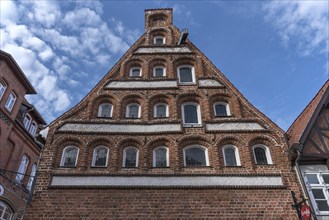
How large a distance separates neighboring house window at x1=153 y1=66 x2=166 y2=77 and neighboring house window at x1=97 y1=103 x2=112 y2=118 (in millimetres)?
2818

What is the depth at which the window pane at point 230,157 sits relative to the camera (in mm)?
10438

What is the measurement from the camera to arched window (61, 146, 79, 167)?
10.3m

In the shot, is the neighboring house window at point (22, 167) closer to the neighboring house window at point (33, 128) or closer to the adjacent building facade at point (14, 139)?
the adjacent building facade at point (14, 139)

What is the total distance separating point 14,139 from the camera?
17906mm

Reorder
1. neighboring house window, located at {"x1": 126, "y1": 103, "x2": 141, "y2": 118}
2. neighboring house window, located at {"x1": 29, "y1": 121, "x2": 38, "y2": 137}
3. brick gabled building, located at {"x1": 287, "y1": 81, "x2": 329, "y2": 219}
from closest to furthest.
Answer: brick gabled building, located at {"x1": 287, "y1": 81, "x2": 329, "y2": 219}, neighboring house window, located at {"x1": 126, "y1": 103, "x2": 141, "y2": 118}, neighboring house window, located at {"x1": 29, "y1": 121, "x2": 38, "y2": 137}

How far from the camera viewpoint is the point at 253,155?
34.6 feet

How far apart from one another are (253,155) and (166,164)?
3.33 meters

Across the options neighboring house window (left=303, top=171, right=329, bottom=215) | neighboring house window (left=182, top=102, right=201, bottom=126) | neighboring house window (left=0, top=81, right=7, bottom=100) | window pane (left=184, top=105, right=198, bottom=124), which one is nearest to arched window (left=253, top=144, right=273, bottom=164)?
neighboring house window (left=303, top=171, right=329, bottom=215)

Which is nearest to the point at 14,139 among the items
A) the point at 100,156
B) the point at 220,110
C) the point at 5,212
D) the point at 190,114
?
the point at 5,212

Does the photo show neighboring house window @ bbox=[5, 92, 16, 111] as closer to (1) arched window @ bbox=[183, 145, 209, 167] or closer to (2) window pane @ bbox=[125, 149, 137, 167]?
(2) window pane @ bbox=[125, 149, 137, 167]

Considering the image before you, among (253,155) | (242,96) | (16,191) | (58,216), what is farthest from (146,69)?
(16,191)

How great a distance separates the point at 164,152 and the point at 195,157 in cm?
121

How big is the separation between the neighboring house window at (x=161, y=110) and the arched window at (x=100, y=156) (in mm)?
2589

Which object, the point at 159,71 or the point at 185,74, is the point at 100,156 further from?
the point at 185,74
